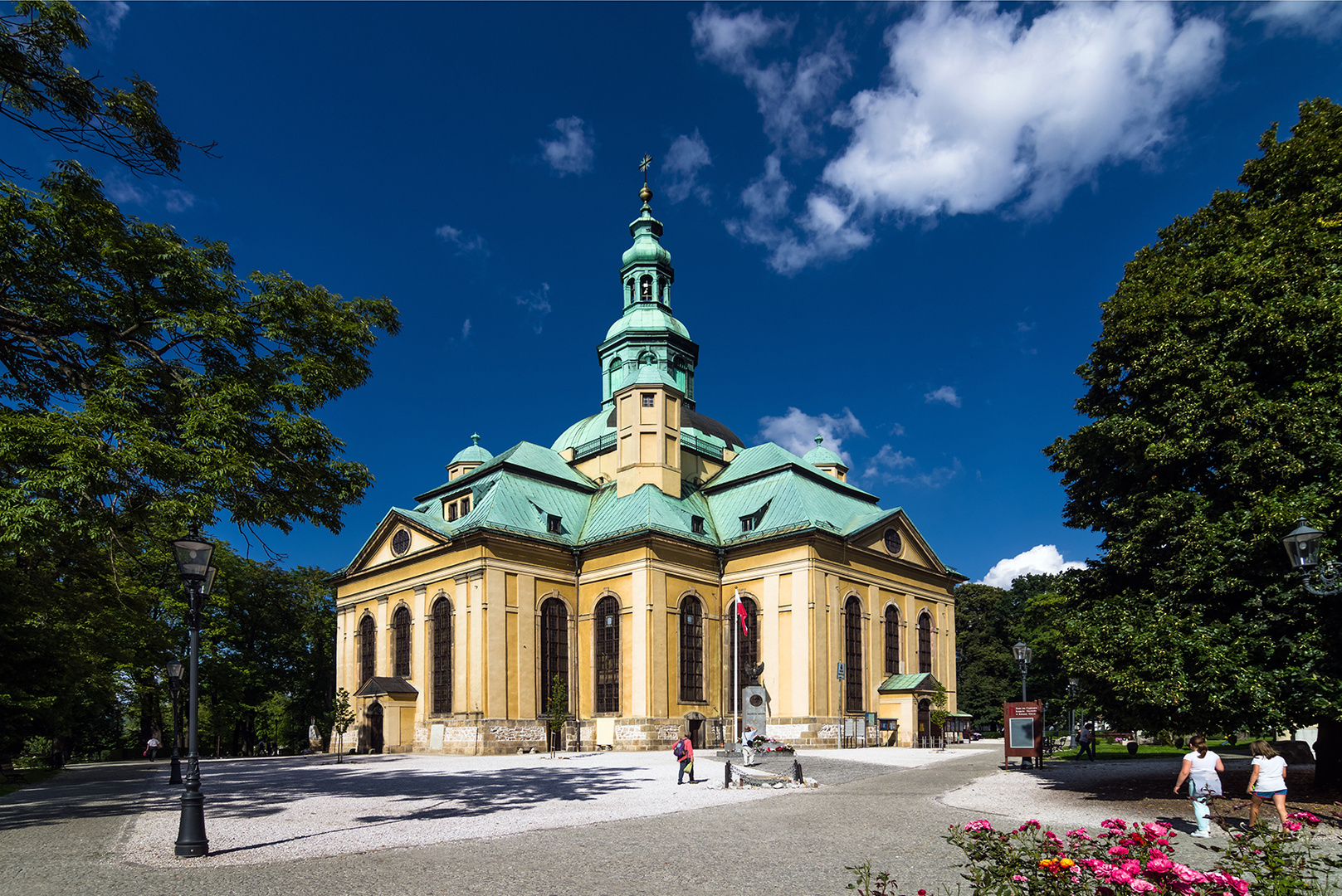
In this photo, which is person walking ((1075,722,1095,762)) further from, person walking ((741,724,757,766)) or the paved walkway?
person walking ((741,724,757,766))

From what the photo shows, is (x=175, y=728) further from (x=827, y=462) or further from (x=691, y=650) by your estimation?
(x=827, y=462)

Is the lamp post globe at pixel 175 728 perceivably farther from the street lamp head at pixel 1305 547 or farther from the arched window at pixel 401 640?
the street lamp head at pixel 1305 547

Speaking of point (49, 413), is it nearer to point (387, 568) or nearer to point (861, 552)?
point (387, 568)

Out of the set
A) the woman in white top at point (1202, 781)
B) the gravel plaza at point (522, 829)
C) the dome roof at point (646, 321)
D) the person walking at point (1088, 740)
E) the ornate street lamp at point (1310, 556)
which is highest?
the dome roof at point (646, 321)

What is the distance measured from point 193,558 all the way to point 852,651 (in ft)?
118

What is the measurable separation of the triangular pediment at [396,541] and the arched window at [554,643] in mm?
6203

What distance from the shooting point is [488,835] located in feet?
46.1

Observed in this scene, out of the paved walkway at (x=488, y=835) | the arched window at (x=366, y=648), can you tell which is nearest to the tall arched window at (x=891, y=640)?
the paved walkway at (x=488, y=835)

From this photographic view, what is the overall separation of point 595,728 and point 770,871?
32.7m

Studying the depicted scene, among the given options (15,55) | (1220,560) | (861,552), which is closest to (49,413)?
(15,55)

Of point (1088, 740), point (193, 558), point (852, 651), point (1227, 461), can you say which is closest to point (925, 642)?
point (852, 651)

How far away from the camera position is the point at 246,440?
16.1 meters

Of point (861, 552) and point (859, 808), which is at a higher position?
point (861, 552)

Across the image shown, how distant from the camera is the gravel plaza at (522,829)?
10.5m
